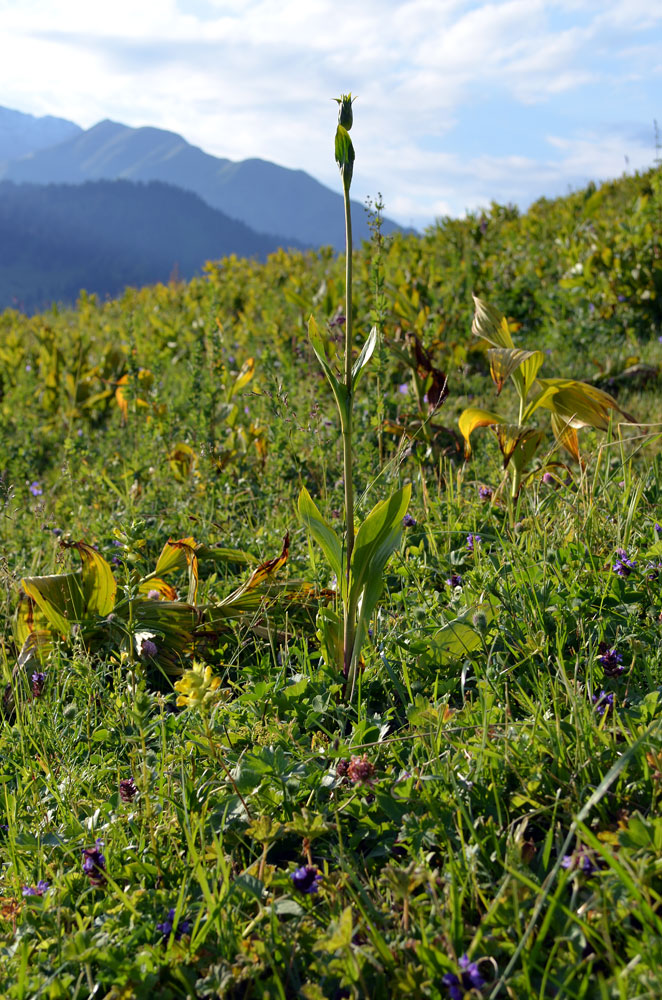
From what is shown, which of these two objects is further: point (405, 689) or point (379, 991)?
point (405, 689)

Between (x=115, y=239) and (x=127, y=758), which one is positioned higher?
(x=115, y=239)

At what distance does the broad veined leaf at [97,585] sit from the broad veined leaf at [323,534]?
2.37 ft

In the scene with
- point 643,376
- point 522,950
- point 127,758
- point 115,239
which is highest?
point 115,239

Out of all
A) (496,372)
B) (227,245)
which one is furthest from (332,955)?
(227,245)

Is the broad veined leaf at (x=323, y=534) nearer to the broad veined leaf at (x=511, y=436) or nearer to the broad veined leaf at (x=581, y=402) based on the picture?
the broad veined leaf at (x=511, y=436)

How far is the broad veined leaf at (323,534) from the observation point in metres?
1.71

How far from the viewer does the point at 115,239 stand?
165375mm

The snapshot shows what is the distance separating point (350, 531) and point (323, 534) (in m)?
0.07

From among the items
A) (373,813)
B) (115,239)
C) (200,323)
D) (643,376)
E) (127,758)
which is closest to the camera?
(373,813)

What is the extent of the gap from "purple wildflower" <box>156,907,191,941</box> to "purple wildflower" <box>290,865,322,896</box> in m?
0.19

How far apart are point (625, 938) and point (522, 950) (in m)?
0.16

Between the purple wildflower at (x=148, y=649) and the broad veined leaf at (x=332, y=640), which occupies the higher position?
the broad veined leaf at (x=332, y=640)

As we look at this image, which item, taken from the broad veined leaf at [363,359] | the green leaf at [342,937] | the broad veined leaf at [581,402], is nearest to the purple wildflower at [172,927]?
the green leaf at [342,937]

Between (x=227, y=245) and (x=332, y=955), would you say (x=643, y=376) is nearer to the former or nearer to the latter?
(x=332, y=955)
